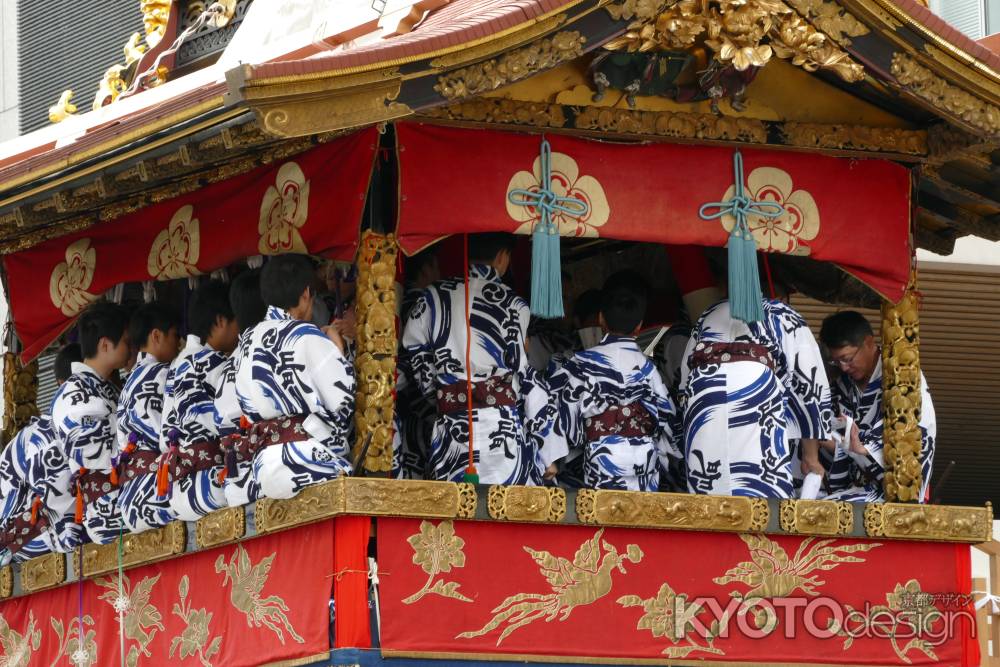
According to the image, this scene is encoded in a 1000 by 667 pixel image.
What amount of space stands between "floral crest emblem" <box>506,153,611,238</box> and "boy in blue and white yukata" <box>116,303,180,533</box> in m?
2.08

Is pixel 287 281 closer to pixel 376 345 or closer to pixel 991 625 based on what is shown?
pixel 376 345

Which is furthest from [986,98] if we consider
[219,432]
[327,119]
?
[219,432]

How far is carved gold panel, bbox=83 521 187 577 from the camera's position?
899cm

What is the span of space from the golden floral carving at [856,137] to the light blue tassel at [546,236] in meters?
1.17

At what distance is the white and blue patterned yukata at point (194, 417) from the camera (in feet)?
29.0

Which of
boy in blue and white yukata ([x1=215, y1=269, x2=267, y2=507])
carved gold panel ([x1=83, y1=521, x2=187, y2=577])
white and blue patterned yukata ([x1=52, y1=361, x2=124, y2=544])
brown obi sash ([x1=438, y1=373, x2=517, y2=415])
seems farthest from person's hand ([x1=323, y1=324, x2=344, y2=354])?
white and blue patterned yukata ([x1=52, y1=361, x2=124, y2=544])

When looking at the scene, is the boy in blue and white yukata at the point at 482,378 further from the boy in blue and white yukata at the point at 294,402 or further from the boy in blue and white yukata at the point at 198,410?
the boy in blue and white yukata at the point at 198,410

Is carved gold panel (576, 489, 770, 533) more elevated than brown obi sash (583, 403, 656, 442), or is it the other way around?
brown obi sash (583, 403, 656, 442)

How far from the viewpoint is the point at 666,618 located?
28.2 ft

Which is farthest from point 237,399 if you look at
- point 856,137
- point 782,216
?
point 856,137

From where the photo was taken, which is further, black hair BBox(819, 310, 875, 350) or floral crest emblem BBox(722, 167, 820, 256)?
black hair BBox(819, 310, 875, 350)

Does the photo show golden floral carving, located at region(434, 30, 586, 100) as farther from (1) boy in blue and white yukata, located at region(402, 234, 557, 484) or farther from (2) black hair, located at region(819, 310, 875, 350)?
(2) black hair, located at region(819, 310, 875, 350)

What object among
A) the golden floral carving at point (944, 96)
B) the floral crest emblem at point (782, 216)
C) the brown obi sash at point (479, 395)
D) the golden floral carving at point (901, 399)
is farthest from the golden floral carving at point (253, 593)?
the golden floral carving at point (944, 96)

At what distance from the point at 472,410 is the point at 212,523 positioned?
1.29m
